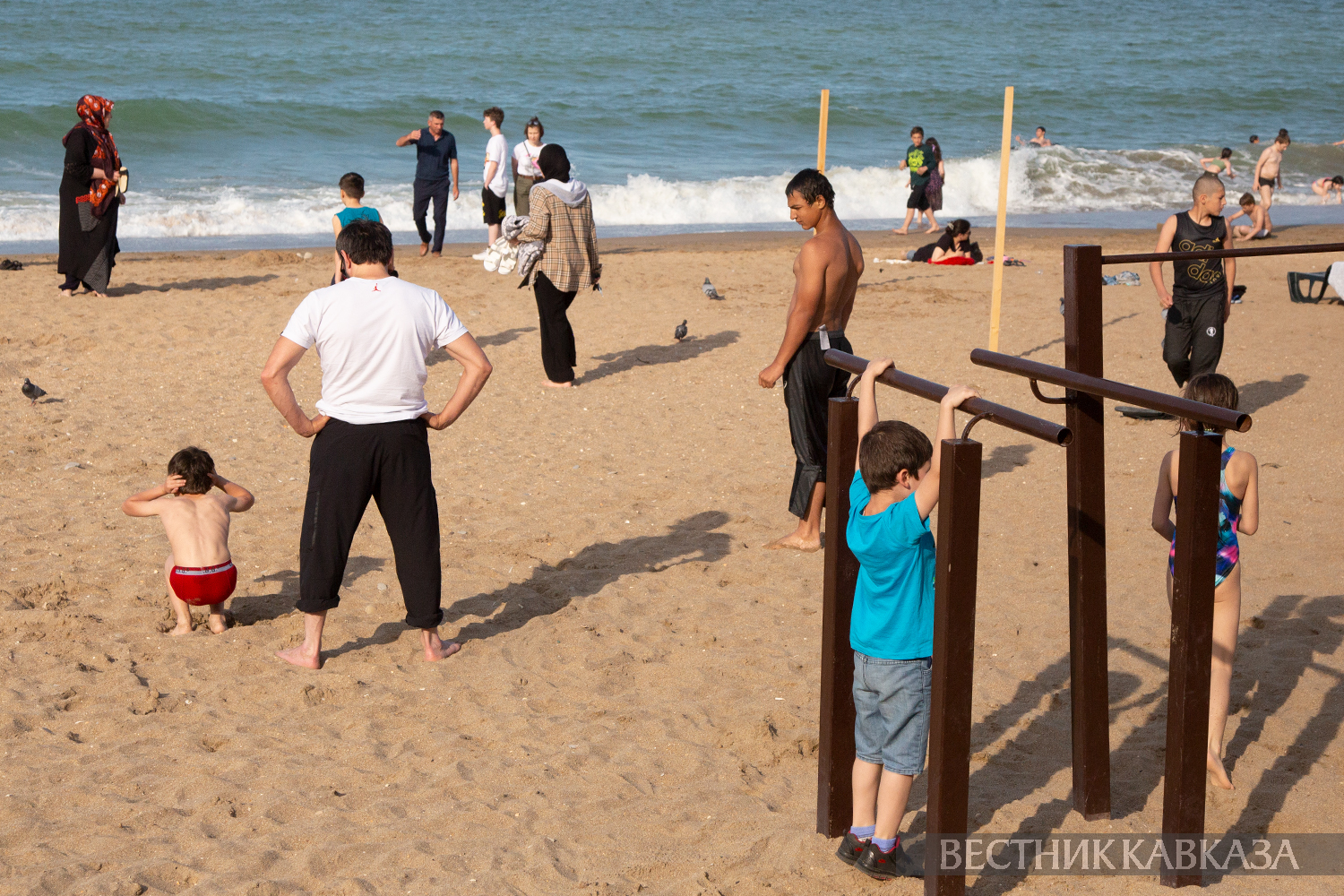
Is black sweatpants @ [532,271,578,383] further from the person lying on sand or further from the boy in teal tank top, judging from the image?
the person lying on sand

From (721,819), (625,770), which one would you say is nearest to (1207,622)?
(721,819)

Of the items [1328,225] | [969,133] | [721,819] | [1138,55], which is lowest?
[721,819]

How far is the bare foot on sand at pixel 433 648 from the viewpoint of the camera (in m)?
4.84

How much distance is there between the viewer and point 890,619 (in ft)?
10.2

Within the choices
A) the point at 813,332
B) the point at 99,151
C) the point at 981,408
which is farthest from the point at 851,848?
the point at 99,151

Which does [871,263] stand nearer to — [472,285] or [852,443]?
[472,285]

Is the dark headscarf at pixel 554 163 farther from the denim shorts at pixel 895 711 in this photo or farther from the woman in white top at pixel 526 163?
the denim shorts at pixel 895 711

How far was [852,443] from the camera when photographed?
338 cm

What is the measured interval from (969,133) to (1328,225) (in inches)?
492

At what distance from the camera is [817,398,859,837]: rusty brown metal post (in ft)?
10.9

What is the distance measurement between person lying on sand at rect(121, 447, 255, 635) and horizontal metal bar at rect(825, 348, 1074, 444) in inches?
110

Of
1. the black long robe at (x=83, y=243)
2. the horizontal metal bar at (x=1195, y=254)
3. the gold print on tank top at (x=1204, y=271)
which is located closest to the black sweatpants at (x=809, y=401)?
the horizontal metal bar at (x=1195, y=254)

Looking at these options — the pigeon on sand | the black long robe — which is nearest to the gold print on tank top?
the pigeon on sand

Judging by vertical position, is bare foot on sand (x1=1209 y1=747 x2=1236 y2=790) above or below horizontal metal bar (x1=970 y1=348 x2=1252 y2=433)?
below
